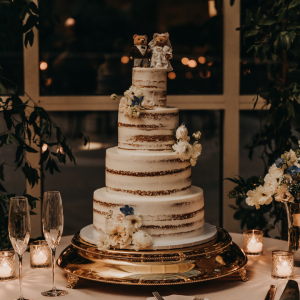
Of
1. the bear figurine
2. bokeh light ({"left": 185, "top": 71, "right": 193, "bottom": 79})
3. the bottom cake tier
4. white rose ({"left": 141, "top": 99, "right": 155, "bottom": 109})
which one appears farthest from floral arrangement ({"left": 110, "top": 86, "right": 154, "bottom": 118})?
bokeh light ({"left": 185, "top": 71, "right": 193, "bottom": 79})

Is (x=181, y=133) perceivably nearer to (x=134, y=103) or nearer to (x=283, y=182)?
(x=134, y=103)

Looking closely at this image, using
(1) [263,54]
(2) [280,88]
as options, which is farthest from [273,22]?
(2) [280,88]

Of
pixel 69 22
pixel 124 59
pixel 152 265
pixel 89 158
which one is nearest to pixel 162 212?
pixel 152 265

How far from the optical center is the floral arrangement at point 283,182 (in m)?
2.04

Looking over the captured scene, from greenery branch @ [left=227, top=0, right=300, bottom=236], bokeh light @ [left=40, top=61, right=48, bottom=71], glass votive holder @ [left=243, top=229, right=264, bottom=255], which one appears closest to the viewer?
Answer: glass votive holder @ [left=243, top=229, right=264, bottom=255]

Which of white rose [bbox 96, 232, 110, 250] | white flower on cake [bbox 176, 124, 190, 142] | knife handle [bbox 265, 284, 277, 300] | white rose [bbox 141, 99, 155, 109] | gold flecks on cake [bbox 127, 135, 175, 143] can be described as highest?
white rose [bbox 141, 99, 155, 109]

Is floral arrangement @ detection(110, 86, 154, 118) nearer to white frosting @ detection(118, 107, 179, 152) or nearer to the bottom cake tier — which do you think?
white frosting @ detection(118, 107, 179, 152)

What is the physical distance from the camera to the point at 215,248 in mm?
2029

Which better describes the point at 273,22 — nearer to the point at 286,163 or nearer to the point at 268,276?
the point at 286,163

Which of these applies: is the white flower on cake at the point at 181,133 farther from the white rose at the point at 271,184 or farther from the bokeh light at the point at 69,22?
the bokeh light at the point at 69,22

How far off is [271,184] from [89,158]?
1819mm

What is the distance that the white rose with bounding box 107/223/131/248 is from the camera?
1928mm

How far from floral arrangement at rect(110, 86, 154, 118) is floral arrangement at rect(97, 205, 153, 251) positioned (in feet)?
1.38

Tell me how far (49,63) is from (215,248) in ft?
6.61
